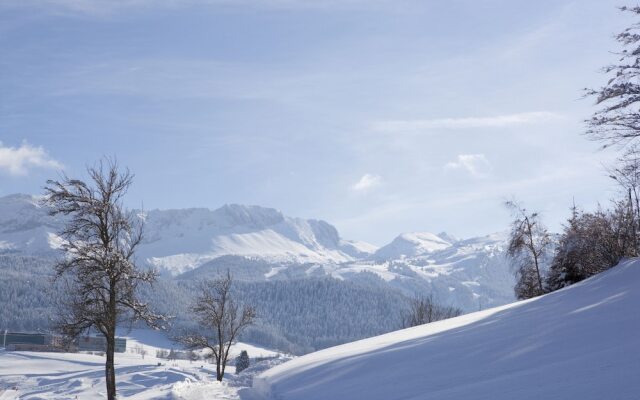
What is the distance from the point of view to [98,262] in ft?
68.4

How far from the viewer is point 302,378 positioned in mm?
14250

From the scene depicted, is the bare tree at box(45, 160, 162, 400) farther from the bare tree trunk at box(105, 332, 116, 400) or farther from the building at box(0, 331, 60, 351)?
the building at box(0, 331, 60, 351)

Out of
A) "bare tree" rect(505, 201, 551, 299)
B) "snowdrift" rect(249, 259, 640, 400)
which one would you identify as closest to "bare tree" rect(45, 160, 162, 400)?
"snowdrift" rect(249, 259, 640, 400)

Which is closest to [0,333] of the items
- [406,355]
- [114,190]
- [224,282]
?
[224,282]

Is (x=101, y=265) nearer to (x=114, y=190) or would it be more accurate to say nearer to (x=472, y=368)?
(x=114, y=190)

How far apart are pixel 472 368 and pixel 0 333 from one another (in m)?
207

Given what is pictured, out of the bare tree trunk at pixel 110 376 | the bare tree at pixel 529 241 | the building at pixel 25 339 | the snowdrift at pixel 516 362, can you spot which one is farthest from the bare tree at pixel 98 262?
the building at pixel 25 339

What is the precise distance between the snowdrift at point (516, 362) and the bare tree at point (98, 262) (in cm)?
775

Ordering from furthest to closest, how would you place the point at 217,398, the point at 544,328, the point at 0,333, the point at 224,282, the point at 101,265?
the point at 0,333 → the point at 224,282 → the point at 101,265 → the point at 217,398 → the point at 544,328

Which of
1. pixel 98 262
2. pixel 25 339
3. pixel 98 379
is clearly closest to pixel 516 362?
pixel 98 262

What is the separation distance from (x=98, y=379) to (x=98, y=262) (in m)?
→ 78.9

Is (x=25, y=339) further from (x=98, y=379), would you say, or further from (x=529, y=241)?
(x=529, y=241)

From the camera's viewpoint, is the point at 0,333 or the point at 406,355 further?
the point at 0,333

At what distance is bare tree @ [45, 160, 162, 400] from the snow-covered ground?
3346 mm
